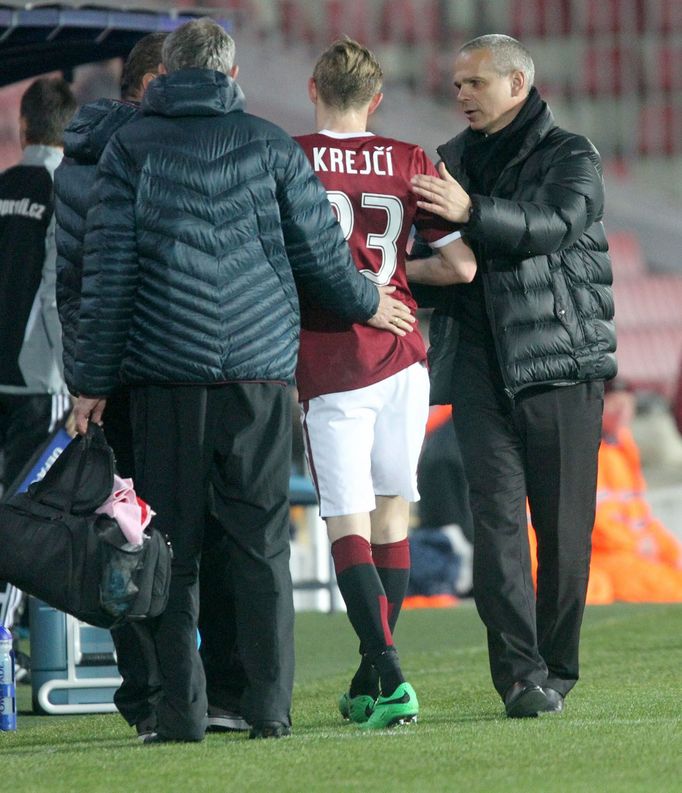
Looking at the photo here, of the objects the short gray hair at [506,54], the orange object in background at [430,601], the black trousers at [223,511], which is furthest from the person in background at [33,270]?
the orange object in background at [430,601]

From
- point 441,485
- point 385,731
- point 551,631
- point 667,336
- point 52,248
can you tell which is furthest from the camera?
point 667,336

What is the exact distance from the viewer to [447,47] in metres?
17.4

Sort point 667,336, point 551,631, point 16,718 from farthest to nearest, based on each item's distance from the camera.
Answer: point 667,336 → point 16,718 → point 551,631

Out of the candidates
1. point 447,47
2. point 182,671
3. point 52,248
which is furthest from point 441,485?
point 447,47

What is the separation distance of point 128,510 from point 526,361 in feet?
3.72

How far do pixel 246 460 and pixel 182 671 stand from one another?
0.50m

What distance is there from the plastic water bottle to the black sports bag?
79 centimetres

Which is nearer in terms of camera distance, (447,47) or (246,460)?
(246,460)

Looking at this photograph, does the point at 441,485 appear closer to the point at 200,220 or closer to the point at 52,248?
the point at 52,248

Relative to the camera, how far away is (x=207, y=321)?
3.84 meters

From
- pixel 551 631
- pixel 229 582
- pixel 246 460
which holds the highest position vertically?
pixel 246 460

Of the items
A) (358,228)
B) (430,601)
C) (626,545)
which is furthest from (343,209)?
(626,545)

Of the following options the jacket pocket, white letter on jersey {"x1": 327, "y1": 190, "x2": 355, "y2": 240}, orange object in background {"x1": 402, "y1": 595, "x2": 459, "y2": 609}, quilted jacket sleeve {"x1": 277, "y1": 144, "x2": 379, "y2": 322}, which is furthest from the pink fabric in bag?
orange object in background {"x1": 402, "y1": 595, "x2": 459, "y2": 609}

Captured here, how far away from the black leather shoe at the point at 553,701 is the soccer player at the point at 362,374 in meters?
0.37
